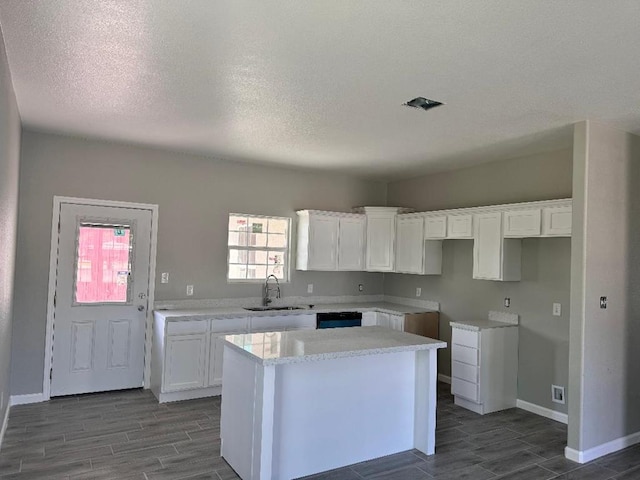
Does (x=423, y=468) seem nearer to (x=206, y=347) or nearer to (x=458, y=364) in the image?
(x=458, y=364)

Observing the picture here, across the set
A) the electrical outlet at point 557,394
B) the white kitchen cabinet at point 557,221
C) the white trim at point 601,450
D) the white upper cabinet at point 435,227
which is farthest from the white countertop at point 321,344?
the white upper cabinet at point 435,227

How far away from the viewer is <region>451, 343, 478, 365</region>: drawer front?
4723 millimetres

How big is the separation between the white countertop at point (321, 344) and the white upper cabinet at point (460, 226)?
1.83m

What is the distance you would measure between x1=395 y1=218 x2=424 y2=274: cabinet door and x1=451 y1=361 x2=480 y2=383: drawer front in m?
1.34

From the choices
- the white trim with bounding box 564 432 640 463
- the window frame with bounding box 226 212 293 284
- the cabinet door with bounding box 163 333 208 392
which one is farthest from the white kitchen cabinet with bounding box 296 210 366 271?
the white trim with bounding box 564 432 640 463

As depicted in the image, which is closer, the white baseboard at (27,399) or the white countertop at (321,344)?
the white countertop at (321,344)

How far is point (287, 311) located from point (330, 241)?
47.7 inches

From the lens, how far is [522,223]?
4.59m

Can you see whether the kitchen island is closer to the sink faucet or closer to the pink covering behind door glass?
the sink faucet

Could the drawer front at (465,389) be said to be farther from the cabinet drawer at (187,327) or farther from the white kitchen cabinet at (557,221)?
the cabinet drawer at (187,327)

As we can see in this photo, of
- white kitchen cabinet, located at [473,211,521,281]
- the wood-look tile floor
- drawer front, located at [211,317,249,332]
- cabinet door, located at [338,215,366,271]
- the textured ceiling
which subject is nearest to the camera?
the textured ceiling

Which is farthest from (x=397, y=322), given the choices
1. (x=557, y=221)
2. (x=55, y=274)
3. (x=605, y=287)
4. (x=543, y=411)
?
(x=55, y=274)

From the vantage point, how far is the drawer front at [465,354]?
472 cm

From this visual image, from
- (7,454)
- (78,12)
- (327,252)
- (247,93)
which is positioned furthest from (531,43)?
(7,454)
